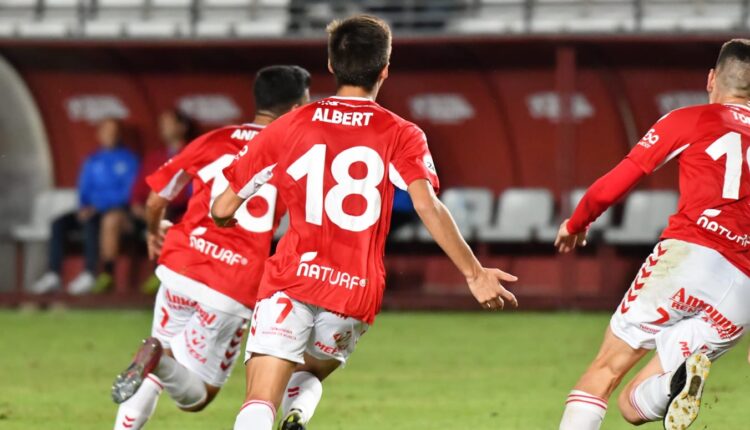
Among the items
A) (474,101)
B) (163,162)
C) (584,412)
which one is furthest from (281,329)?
(474,101)

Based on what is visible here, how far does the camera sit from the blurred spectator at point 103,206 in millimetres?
15961

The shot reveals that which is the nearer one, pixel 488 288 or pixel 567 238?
pixel 488 288

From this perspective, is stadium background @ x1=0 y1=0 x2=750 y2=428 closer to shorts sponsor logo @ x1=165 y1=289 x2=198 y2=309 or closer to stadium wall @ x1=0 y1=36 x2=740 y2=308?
stadium wall @ x1=0 y1=36 x2=740 y2=308

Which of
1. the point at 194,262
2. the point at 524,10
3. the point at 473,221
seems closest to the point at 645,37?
the point at 524,10

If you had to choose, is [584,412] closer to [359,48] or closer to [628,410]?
[628,410]

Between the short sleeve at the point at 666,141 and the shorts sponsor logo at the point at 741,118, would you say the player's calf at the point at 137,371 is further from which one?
the shorts sponsor logo at the point at 741,118

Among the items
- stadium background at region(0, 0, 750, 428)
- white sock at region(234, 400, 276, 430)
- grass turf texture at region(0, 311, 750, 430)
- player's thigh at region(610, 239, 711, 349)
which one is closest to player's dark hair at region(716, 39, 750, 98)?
player's thigh at region(610, 239, 711, 349)

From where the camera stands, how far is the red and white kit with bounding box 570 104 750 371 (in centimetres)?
561

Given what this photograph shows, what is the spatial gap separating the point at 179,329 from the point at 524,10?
10.2 metres

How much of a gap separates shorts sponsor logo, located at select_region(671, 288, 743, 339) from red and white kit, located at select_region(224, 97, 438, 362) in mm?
1157

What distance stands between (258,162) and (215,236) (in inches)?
58.2

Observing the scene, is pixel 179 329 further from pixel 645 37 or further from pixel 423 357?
pixel 645 37

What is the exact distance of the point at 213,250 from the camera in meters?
6.68

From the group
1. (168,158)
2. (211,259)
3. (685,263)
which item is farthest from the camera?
(168,158)
